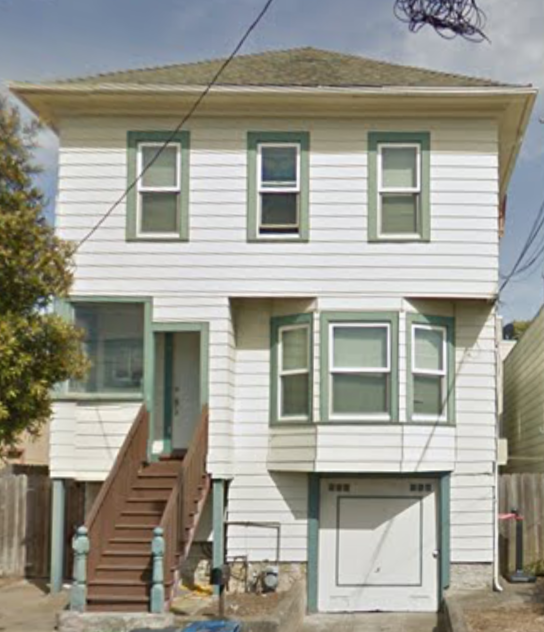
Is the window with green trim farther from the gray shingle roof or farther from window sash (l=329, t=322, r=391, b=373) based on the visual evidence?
the gray shingle roof

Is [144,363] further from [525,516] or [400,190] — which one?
[525,516]

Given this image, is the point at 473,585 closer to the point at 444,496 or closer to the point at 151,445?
the point at 444,496

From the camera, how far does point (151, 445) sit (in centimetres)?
1655

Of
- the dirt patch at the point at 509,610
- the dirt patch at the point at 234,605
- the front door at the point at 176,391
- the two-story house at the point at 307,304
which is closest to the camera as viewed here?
the dirt patch at the point at 509,610

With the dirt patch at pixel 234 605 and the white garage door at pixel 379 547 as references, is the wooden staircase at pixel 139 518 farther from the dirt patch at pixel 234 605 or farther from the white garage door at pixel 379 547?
the white garage door at pixel 379 547

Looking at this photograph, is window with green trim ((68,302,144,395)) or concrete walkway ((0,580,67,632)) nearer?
concrete walkway ((0,580,67,632))

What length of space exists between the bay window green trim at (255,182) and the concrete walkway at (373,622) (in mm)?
5639

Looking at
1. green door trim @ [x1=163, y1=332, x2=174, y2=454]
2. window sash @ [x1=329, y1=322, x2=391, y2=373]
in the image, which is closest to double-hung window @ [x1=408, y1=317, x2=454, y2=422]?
window sash @ [x1=329, y1=322, x2=391, y2=373]

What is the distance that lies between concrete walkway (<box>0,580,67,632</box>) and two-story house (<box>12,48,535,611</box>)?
58cm

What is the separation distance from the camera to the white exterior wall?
53.2 feet

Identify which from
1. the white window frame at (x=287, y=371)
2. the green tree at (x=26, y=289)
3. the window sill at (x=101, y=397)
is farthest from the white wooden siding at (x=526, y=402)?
the green tree at (x=26, y=289)

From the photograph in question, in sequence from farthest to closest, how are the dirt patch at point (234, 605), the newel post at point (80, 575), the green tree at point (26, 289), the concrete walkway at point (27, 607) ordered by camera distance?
Answer: the dirt patch at point (234, 605), the concrete walkway at point (27, 607), the newel post at point (80, 575), the green tree at point (26, 289)

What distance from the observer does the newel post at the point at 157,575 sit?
43.5 ft

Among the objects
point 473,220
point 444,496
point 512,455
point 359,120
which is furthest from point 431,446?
point 512,455
